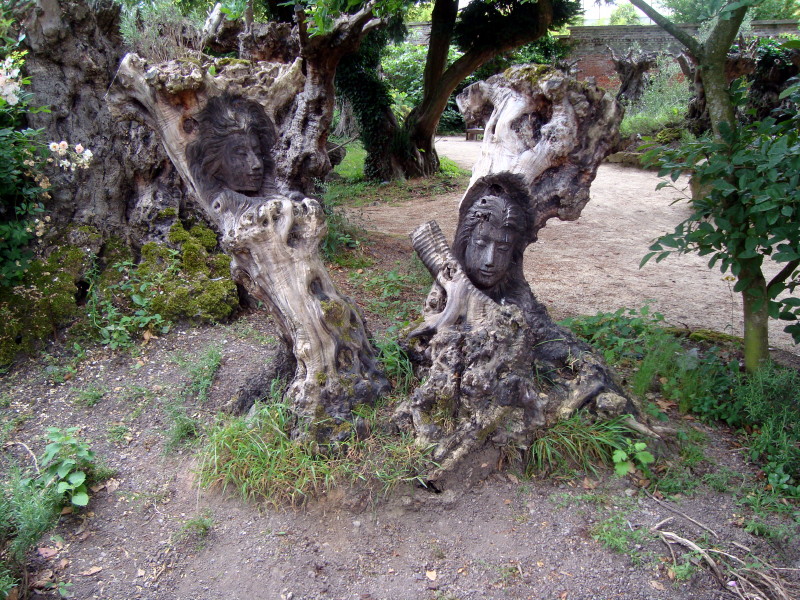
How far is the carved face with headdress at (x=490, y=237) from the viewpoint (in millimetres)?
3191

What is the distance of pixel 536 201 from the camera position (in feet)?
10.7

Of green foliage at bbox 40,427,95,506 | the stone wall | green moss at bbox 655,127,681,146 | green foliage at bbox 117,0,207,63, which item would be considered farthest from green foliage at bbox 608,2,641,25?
green foliage at bbox 40,427,95,506

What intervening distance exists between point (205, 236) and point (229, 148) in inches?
74.3

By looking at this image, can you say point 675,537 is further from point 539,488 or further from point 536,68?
point 536,68

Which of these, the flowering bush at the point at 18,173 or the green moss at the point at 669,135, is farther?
the green moss at the point at 669,135

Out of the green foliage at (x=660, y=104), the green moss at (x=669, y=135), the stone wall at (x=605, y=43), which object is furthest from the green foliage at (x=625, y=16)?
the green moss at (x=669, y=135)

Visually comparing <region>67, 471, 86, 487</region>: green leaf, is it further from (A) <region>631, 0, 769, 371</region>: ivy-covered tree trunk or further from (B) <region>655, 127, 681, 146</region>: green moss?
(B) <region>655, 127, 681, 146</region>: green moss

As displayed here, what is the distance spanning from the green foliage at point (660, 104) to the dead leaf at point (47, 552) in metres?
11.8

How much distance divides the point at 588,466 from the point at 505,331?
0.81m

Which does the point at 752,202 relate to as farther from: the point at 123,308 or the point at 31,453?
the point at 123,308

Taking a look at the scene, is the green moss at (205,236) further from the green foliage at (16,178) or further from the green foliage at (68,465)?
Answer: the green foliage at (68,465)

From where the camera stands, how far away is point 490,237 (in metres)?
3.19

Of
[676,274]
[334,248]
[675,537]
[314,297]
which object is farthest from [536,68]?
[676,274]

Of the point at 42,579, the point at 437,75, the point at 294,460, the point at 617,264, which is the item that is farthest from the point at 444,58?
the point at 42,579
